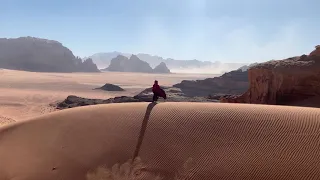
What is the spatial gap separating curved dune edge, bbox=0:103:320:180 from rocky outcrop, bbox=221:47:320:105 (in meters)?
6.93

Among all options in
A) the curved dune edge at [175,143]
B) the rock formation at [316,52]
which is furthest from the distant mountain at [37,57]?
the curved dune edge at [175,143]

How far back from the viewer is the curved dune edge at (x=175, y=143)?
720 cm

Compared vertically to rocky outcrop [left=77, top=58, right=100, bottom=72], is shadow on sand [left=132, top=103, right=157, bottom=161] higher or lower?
lower

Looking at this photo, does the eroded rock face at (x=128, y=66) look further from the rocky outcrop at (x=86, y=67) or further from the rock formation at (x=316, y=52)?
the rock formation at (x=316, y=52)

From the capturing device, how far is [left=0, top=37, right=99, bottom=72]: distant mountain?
11050 centimetres

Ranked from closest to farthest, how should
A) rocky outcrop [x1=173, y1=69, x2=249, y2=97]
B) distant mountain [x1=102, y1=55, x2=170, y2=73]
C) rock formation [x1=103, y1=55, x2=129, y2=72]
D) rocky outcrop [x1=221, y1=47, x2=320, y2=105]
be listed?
rocky outcrop [x1=221, y1=47, x2=320, y2=105] → rocky outcrop [x1=173, y1=69, x2=249, y2=97] → rock formation [x1=103, y1=55, x2=129, y2=72] → distant mountain [x1=102, y1=55, x2=170, y2=73]

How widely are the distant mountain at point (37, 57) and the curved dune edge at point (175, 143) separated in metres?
103

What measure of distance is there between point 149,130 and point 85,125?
89.7 inches

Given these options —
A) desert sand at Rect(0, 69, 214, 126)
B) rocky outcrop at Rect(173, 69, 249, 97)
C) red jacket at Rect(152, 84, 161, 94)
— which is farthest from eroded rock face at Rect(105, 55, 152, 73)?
red jacket at Rect(152, 84, 161, 94)

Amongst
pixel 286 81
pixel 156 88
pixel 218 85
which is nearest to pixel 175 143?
pixel 156 88

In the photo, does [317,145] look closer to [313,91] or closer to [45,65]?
[313,91]

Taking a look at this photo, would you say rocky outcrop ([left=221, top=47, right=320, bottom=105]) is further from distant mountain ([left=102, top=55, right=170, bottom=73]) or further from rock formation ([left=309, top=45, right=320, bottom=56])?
distant mountain ([left=102, top=55, right=170, bottom=73])

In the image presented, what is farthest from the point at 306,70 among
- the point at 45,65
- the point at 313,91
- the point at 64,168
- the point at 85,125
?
the point at 45,65

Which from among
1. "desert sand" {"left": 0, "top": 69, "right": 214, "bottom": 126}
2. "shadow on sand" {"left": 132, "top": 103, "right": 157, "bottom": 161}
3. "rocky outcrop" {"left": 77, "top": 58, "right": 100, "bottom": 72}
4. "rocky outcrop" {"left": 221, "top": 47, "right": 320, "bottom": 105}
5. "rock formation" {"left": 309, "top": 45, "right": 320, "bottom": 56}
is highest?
"rocky outcrop" {"left": 77, "top": 58, "right": 100, "bottom": 72}
